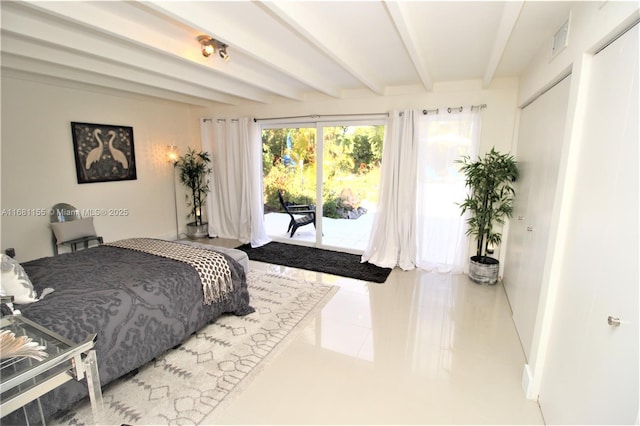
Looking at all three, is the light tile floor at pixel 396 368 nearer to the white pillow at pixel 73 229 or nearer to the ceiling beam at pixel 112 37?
the ceiling beam at pixel 112 37

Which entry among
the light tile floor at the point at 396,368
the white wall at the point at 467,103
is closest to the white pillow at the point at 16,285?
the light tile floor at the point at 396,368

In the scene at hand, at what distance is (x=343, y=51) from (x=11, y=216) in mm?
4170

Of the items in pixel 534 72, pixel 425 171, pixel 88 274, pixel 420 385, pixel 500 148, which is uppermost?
pixel 534 72

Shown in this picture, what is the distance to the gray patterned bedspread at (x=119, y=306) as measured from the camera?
180 centimetres

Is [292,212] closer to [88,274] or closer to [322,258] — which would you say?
[322,258]

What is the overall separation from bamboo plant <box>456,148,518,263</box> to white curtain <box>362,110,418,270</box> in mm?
653

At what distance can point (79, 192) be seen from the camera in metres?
4.11

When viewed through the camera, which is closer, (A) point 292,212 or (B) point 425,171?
(B) point 425,171

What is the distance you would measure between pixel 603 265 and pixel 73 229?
16.8 ft

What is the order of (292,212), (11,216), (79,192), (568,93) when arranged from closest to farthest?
(568,93) < (11,216) < (79,192) < (292,212)

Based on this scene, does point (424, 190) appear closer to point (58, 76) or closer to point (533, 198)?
point (533, 198)

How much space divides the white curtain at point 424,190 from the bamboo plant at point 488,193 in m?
0.18

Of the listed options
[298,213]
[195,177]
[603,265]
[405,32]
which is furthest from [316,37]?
[195,177]

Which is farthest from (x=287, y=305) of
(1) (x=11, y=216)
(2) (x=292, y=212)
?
(1) (x=11, y=216)
